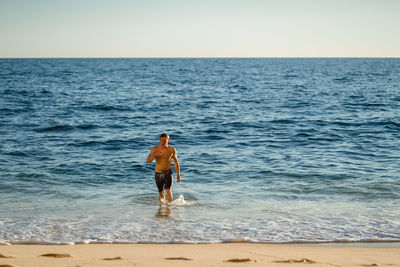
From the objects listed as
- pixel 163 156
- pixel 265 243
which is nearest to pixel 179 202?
pixel 163 156

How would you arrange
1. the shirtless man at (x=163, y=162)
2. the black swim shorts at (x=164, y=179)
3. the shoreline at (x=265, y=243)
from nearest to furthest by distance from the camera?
the shoreline at (x=265, y=243) → the shirtless man at (x=163, y=162) → the black swim shorts at (x=164, y=179)

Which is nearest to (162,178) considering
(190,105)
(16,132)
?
(16,132)

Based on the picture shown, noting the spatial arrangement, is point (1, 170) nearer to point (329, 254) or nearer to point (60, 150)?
point (60, 150)

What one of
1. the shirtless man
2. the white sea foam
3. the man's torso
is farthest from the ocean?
the man's torso

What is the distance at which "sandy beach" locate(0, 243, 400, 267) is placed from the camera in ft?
18.0

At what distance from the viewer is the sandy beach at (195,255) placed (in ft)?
18.0

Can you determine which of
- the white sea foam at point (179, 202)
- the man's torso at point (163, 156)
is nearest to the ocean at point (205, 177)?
the white sea foam at point (179, 202)

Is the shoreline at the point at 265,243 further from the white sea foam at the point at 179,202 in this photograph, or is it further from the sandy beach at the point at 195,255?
the white sea foam at the point at 179,202

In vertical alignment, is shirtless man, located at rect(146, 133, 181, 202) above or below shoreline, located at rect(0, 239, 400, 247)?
above

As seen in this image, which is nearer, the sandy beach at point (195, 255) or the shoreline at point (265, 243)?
the sandy beach at point (195, 255)

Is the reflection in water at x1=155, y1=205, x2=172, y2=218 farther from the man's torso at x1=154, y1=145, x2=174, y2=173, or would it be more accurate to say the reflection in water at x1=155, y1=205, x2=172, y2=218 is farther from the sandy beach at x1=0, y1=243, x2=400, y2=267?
the sandy beach at x1=0, y1=243, x2=400, y2=267

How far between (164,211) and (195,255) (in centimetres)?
304

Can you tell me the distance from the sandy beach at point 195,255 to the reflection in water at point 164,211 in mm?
1856

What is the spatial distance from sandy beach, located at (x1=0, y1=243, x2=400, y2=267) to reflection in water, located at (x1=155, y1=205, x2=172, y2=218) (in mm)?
1856
